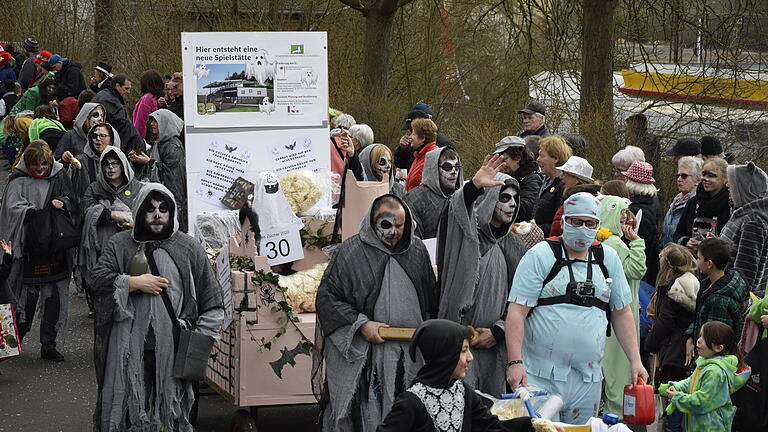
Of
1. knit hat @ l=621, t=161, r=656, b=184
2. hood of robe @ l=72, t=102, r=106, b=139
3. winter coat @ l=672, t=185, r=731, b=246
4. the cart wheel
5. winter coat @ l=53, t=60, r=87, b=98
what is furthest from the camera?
winter coat @ l=53, t=60, r=87, b=98

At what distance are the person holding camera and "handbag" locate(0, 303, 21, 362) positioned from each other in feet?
16.0

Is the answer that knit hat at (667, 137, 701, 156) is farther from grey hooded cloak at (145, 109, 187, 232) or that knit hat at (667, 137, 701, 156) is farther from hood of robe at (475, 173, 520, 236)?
grey hooded cloak at (145, 109, 187, 232)

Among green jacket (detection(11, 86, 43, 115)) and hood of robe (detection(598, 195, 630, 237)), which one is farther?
green jacket (detection(11, 86, 43, 115))

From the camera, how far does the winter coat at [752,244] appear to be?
816 centimetres

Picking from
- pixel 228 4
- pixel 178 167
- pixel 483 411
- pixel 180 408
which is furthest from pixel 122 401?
pixel 228 4

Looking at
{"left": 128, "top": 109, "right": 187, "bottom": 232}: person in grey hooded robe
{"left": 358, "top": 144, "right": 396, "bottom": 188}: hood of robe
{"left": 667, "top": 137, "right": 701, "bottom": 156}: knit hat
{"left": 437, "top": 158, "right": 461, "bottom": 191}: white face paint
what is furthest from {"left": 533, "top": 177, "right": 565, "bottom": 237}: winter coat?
{"left": 128, "top": 109, "right": 187, "bottom": 232}: person in grey hooded robe

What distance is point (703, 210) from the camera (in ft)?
29.9

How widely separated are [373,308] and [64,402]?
3.69 meters

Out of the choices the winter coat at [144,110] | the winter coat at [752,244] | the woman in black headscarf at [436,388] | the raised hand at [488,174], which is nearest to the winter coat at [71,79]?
the winter coat at [144,110]

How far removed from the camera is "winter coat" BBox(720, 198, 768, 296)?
8164 millimetres

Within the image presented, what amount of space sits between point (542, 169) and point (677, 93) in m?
5.81

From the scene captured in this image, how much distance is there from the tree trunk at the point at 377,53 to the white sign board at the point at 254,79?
9.55m

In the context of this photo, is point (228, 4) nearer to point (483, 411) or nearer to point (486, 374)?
point (486, 374)

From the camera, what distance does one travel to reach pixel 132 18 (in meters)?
26.9
